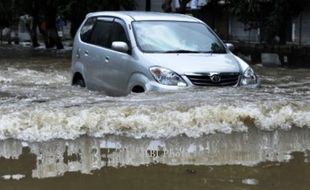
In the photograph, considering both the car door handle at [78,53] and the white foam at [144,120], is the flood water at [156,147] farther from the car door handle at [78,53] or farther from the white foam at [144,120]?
the car door handle at [78,53]

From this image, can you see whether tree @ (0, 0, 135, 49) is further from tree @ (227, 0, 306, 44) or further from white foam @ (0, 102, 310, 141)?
white foam @ (0, 102, 310, 141)

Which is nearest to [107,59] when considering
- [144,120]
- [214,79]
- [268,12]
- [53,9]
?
[214,79]

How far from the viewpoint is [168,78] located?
27.9 feet

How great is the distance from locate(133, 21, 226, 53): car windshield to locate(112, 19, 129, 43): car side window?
0.20 metres

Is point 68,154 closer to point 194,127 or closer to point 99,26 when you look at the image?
point 194,127

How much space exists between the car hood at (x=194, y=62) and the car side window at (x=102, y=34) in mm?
1463

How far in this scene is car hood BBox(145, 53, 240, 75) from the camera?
338 inches

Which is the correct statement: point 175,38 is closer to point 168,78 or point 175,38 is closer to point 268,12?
point 168,78

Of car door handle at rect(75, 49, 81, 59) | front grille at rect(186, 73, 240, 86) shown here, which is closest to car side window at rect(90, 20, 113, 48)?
→ car door handle at rect(75, 49, 81, 59)

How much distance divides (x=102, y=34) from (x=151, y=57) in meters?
1.88

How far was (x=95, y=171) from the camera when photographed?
527 centimetres

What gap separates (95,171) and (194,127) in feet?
3.19

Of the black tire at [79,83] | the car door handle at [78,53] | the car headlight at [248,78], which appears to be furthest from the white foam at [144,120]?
the car door handle at [78,53]

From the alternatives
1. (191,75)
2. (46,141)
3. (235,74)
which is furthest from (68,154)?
(235,74)
